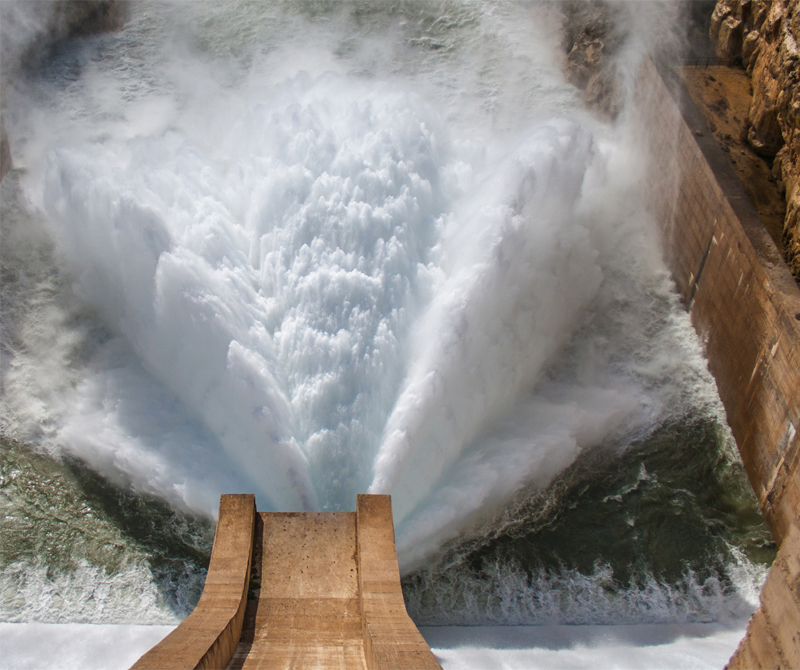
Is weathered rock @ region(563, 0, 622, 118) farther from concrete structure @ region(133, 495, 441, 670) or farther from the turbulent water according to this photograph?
concrete structure @ region(133, 495, 441, 670)

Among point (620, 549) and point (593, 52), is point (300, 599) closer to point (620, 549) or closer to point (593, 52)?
point (620, 549)

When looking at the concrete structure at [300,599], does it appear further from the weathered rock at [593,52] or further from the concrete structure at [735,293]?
the weathered rock at [593,52]

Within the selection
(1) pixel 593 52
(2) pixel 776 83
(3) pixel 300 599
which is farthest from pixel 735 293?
(3) pixel 300 599

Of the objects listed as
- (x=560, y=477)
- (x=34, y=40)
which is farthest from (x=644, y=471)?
(x=34, y=40)

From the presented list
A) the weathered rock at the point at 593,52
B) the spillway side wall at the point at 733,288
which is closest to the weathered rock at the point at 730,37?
the spillway side wall at the point at 733,288

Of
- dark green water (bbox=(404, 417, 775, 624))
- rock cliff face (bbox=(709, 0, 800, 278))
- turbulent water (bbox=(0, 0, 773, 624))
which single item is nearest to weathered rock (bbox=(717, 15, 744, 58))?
rock cliff face (bbox=(709, 0, 800, 278))

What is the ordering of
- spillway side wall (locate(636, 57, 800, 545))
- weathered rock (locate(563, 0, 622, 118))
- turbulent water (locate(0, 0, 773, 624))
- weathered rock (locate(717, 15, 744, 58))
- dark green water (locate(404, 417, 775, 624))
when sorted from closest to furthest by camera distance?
dark green water (locate(404, 417, 775, 624)) → turbulent water (locate(0, 0, 773, 624)) → spillway side wall (locate(636, 57, 800, 545)) → weathered rock (locate(717, 15, 744, 58)) → weathered rock (locate(563, 0, 622, 118))
